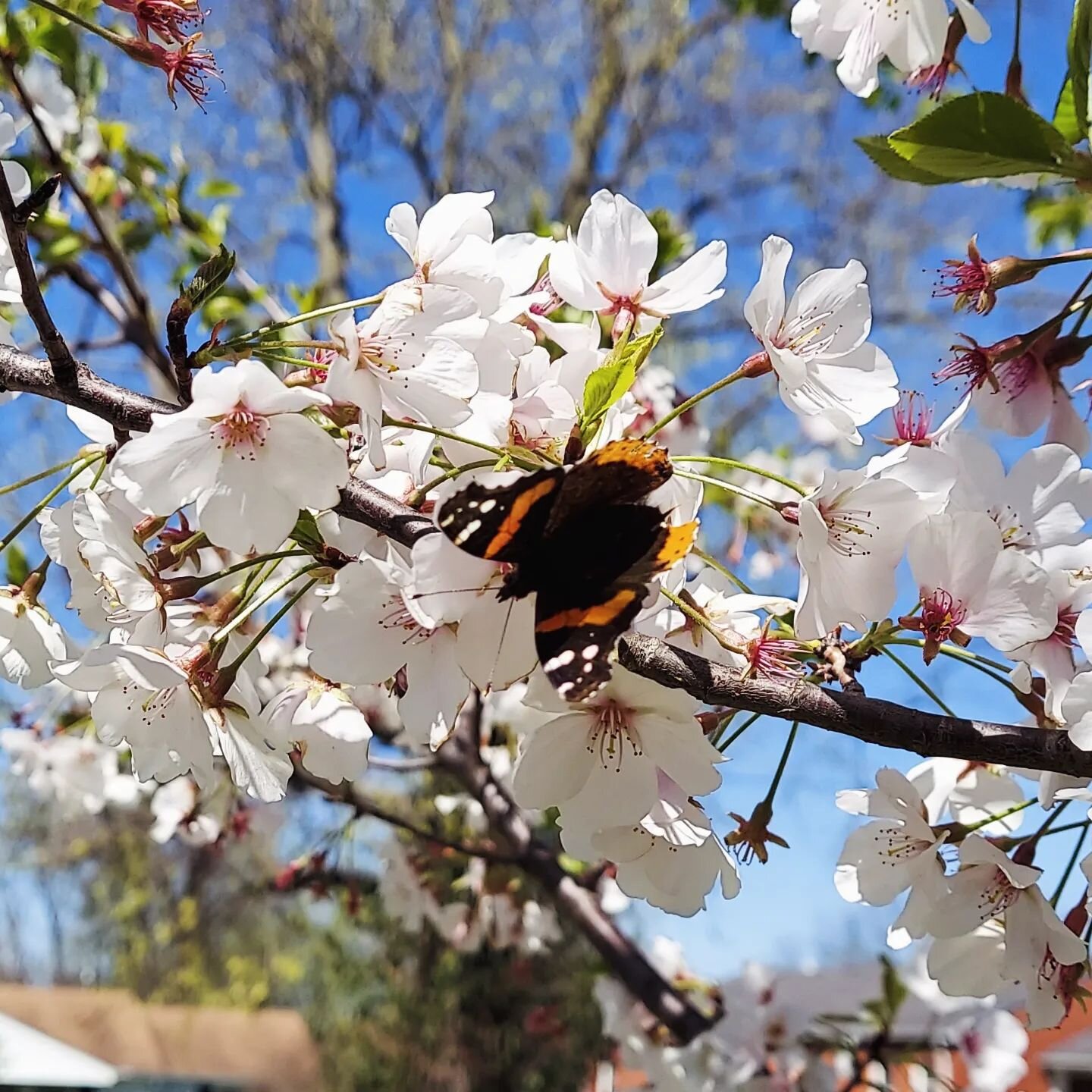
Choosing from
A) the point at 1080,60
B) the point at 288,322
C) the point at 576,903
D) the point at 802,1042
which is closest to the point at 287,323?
the point at 288,322

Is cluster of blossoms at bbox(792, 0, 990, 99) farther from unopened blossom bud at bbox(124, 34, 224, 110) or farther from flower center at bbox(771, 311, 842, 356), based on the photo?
unopened blossom bud at bbox(124, 34, 224, 110)

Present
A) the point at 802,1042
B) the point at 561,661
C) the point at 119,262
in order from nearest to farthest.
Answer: the point at 561,661, the point at 802,1042, the point at 119,262

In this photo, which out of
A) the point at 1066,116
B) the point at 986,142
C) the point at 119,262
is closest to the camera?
the point at 986,142

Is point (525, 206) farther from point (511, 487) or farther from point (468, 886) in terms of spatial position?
point (511, 487)

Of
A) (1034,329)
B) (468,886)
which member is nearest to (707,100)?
(468,886)

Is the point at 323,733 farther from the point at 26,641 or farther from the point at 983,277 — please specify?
the point at 983,277

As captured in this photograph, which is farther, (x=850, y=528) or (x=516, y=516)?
(x=850, y=528)

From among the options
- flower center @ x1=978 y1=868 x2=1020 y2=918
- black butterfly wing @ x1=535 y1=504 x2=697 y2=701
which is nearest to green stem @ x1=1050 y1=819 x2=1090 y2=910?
flower center @ x1=978 y1=868 x2=1020 y2=918

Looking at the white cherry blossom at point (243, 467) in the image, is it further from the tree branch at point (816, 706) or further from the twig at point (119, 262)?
the twig at point (119, 262)
